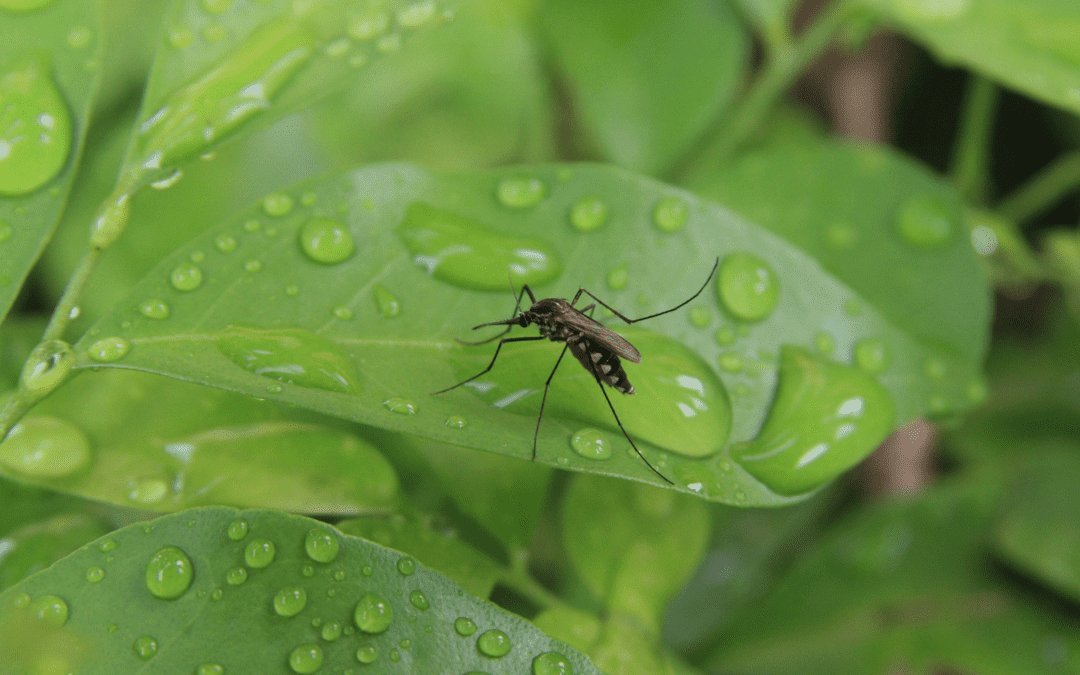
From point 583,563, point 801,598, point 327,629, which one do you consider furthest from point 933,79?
point 327,629

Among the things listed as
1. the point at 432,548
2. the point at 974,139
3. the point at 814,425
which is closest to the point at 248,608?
the point at 432,548

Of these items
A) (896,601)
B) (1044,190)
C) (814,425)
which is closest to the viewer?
(814,425)

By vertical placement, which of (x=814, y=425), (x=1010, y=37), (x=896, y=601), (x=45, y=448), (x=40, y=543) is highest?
(x=1010, y=37)

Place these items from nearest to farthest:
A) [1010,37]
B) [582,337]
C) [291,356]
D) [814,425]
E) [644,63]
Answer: [291,356], [814,425], [582,337], [1010,37], [644,63]

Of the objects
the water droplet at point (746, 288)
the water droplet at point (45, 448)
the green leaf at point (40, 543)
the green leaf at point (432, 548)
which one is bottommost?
the green leaf at point (40, 543)

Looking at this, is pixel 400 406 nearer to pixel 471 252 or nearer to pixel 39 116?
pixel 471 252

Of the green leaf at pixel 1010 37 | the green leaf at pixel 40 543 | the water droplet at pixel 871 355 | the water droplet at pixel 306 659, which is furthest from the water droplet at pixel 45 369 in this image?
the green leaf at pixel 1010 37

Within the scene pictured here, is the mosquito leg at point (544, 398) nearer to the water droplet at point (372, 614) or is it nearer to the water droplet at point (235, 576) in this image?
the water droplet at point (372, 614)

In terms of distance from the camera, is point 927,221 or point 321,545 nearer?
point 321,545

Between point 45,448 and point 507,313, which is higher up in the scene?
point 507,313
